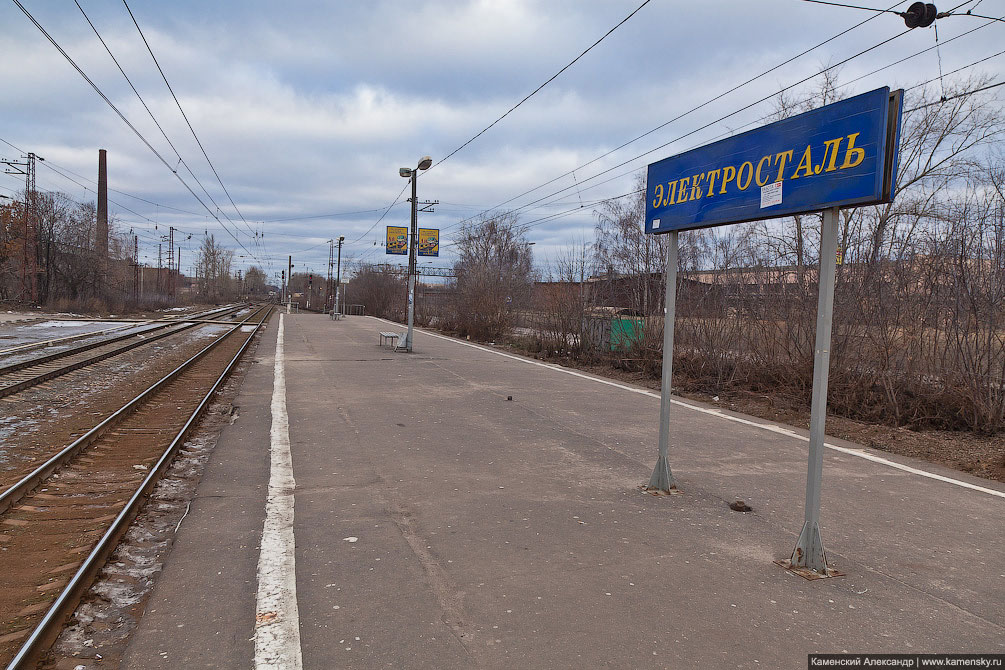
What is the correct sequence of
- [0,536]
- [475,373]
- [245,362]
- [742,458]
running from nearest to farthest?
[0,536] < [742,458] < [475,373] < [245,362]

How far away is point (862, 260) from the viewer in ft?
34.7

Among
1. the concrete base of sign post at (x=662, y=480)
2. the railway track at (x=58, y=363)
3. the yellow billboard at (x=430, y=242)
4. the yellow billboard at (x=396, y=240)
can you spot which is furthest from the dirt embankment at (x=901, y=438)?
the yellow billboard at (x=430, y=242)

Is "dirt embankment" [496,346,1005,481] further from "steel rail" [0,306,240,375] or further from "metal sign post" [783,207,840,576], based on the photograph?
"steel rail" [0,306,240,375]

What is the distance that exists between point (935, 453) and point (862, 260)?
12.9ft

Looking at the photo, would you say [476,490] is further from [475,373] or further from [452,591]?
[475,373]

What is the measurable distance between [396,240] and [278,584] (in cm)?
4190

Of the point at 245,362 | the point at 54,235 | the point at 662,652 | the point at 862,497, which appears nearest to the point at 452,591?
the point at 662,652

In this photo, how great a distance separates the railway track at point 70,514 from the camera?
3.46m

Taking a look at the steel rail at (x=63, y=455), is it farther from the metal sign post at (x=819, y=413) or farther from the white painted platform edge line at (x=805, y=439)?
the white painted platform edge line at (x=805, y=439)

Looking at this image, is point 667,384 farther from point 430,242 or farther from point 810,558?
point 430,242

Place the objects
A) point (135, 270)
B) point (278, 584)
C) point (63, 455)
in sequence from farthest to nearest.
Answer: point (135, 270) < point (63, 455) < point (278, 584)

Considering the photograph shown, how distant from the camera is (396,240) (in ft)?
146

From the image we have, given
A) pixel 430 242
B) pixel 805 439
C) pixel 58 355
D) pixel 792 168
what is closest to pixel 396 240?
pixel 430 242

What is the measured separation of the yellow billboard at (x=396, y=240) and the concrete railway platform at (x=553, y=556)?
36.0 metres
